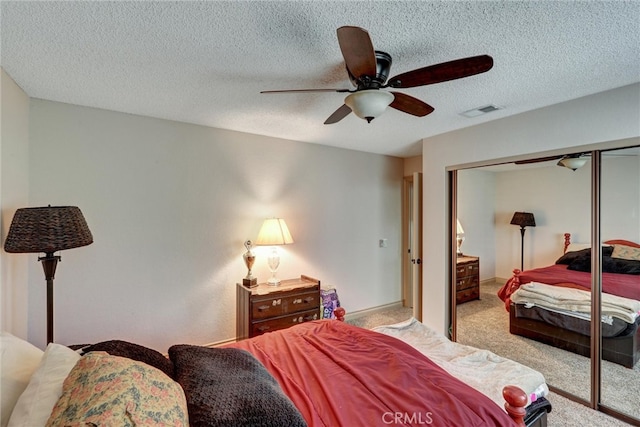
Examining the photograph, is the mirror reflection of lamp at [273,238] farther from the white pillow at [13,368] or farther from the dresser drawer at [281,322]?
the white pillow at [13,368]

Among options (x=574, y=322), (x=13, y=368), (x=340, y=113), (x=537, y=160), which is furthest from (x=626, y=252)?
(x=13, y=368)

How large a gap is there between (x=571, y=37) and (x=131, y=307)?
3706mm

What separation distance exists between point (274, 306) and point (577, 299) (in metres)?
2.65

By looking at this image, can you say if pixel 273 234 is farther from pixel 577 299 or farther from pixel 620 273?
pixel 620 273

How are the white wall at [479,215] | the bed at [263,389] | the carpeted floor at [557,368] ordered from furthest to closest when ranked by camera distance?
the white wall at [479,215] < the carpeted floor at [557,368] < the bed at [263,389]

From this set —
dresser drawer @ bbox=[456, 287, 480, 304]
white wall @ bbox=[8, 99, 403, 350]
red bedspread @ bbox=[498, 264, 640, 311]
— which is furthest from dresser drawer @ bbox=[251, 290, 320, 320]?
red bedspread @ bbox=[498, 264, 640, 311]

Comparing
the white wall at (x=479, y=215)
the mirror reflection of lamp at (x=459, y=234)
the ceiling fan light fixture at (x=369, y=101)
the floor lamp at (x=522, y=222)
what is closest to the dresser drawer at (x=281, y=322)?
the mirror reflection of lamp at (x=459, y=234)

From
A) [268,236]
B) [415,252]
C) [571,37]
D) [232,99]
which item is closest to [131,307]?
[268,236]

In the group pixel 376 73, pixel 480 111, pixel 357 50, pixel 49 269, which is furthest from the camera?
pixel 480 111

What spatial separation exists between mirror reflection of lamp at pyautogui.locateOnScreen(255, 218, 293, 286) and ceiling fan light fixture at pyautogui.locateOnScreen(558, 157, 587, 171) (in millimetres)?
2612

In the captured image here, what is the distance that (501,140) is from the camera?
2.85 metres

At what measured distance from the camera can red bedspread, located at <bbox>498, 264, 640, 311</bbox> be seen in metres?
2.19

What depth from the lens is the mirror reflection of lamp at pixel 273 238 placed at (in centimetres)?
314

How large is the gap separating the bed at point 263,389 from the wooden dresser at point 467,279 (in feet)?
5.39
